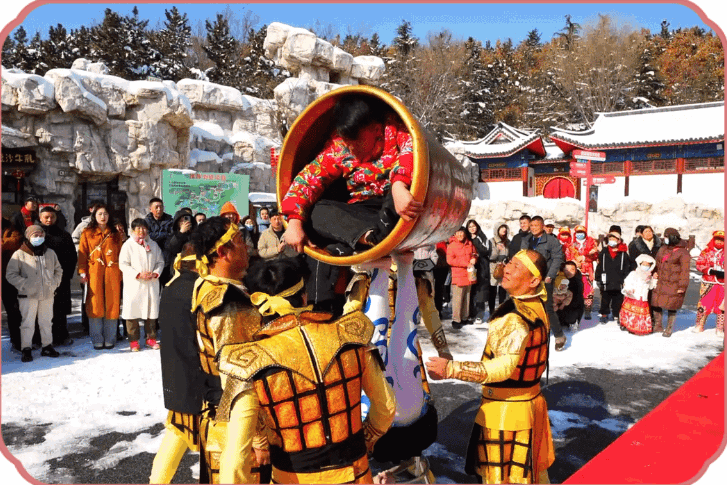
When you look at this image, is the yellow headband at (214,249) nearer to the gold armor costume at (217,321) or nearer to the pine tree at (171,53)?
the gold armor costume at (217,321)

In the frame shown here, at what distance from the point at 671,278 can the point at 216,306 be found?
247 inches

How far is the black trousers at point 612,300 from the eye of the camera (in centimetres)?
708

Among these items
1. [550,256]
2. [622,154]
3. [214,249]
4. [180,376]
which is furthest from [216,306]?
[622,154]

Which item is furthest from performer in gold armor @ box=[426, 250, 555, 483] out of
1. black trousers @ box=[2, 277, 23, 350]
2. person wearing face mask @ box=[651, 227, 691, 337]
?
person wearing face mask @ box=[651, 227, 691, 337]

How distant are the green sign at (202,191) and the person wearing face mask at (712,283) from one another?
9.82 m

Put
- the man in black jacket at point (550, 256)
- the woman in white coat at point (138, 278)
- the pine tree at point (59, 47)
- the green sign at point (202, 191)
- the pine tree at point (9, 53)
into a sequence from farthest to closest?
the pine tree at point (59, 47) < the pine tree at point (9, 53) < the green sign at point (202, 191) < the man in black jacket at point (550, 256) < the woman in white coat at point (138, 278)

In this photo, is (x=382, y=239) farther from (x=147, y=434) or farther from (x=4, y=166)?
(x=4, y=166)

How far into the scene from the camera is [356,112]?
2.01 metres

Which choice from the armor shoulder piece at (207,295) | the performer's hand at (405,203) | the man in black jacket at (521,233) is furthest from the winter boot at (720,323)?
the armor shoulder piece at (207,295)

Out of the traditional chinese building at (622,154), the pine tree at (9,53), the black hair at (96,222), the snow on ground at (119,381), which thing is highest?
the pine tree at (9,53)

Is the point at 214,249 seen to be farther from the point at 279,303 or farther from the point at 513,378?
the point at 513,378

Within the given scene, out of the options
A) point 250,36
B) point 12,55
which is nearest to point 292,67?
point 250,36

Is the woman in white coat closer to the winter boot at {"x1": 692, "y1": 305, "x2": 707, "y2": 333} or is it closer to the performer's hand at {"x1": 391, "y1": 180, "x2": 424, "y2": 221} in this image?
the performer's hand at {"x1": 391, "y1": 180, "x2": 424, "y2": 221}

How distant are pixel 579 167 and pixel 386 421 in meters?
12.5
